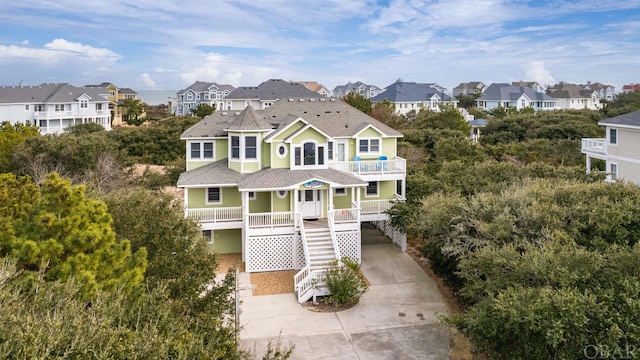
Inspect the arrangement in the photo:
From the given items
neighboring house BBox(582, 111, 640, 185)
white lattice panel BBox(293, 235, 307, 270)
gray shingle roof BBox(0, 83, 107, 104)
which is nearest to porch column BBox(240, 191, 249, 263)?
white lattice panel BBox(293, 235, 307, 270)

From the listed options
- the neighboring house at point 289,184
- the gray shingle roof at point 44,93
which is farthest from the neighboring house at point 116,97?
the neighboring house at point 289,184

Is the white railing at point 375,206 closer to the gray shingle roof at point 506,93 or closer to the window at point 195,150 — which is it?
the window at point 195,150

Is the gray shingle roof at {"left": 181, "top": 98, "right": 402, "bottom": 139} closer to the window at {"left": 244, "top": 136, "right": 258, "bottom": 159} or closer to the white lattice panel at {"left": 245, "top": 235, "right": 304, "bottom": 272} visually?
the window at {"left": 244, "top": 136, "right": 258, "bottom": 159}

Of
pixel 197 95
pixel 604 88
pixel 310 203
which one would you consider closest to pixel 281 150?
pixel 310 203

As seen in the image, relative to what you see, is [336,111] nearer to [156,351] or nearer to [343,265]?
[343,265]

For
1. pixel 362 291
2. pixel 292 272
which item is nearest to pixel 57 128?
pixel 292 272
